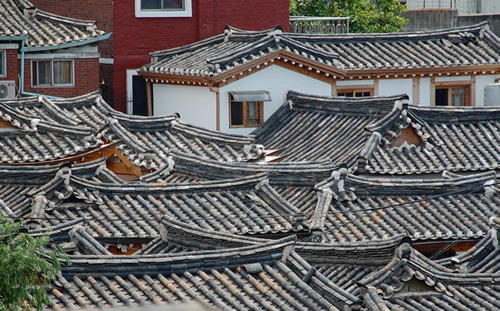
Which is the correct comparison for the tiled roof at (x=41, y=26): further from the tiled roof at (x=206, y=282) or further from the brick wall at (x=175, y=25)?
the tiled roof at (x=206, y=282)

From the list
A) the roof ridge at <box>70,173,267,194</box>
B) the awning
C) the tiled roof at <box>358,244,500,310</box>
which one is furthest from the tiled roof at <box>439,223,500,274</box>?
the awning

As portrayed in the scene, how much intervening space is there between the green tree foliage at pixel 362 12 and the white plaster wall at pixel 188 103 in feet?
36.3

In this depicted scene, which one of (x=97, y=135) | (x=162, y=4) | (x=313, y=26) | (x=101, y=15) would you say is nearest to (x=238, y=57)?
(x=162, y=4)

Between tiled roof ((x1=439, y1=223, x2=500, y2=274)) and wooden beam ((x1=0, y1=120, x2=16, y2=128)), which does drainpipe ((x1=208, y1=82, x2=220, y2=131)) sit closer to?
wooden beam ((x1=0, y1=120, x2=16, y2=128))

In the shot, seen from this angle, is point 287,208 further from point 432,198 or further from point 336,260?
point 432,198

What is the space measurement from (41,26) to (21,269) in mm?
19162

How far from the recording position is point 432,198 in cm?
2102

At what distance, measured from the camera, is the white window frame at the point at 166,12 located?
31.5m

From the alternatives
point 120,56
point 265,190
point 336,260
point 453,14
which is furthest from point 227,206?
point 453,14

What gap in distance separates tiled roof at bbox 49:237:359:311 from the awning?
14.2 metres

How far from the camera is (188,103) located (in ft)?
94.9

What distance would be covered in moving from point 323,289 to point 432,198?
8444 millimetres

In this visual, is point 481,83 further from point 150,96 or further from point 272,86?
point 150,96

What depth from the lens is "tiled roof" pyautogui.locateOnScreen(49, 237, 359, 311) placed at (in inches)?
494
